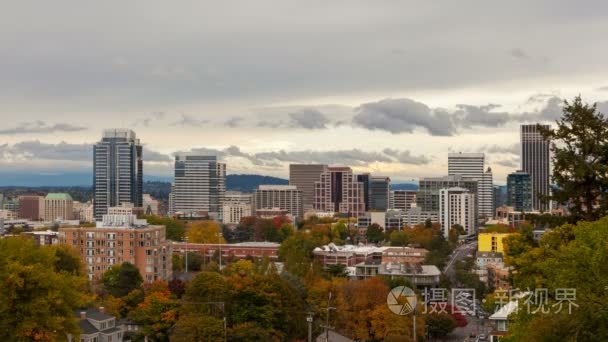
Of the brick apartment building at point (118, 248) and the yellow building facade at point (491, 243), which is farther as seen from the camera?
the yellow building facade at point (491, 243)

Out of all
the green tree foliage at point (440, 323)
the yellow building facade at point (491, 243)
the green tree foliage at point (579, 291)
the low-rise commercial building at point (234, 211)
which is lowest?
the green tree foliage at point (440, 323)

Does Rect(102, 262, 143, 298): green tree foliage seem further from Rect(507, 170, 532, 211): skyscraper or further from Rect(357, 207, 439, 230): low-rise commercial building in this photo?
Rect(507, 170, 532, 211): skyscraper

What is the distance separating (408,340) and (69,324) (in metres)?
14.7

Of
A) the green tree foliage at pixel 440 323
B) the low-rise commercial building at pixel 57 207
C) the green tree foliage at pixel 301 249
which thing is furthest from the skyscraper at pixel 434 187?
the green tree foliage at pixel 440 323

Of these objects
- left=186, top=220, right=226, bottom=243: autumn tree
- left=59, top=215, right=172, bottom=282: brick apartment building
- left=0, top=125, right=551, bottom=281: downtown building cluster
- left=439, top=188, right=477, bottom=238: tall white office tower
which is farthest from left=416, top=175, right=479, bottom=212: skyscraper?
left=59, top=215, right=172, bottom=282: brick apartment building

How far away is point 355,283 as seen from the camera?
40938mm

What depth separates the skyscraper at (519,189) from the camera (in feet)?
511

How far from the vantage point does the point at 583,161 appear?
18250mm

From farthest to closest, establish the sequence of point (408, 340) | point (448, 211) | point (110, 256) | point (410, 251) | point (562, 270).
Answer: point (448, 211) → point (410, 251) → point (110, 256) → point (408, 340) → point (562, 270)

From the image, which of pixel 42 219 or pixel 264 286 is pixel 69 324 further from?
pixel 42 219

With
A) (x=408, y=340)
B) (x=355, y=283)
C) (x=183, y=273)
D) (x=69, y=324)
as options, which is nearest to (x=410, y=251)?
(x=183, y=273)

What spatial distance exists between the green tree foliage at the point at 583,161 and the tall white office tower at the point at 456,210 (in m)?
109

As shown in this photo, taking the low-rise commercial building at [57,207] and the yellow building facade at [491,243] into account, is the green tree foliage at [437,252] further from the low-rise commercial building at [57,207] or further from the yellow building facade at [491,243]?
the low-rise commercial building at [57,207]

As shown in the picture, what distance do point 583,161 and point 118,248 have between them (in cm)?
4414
